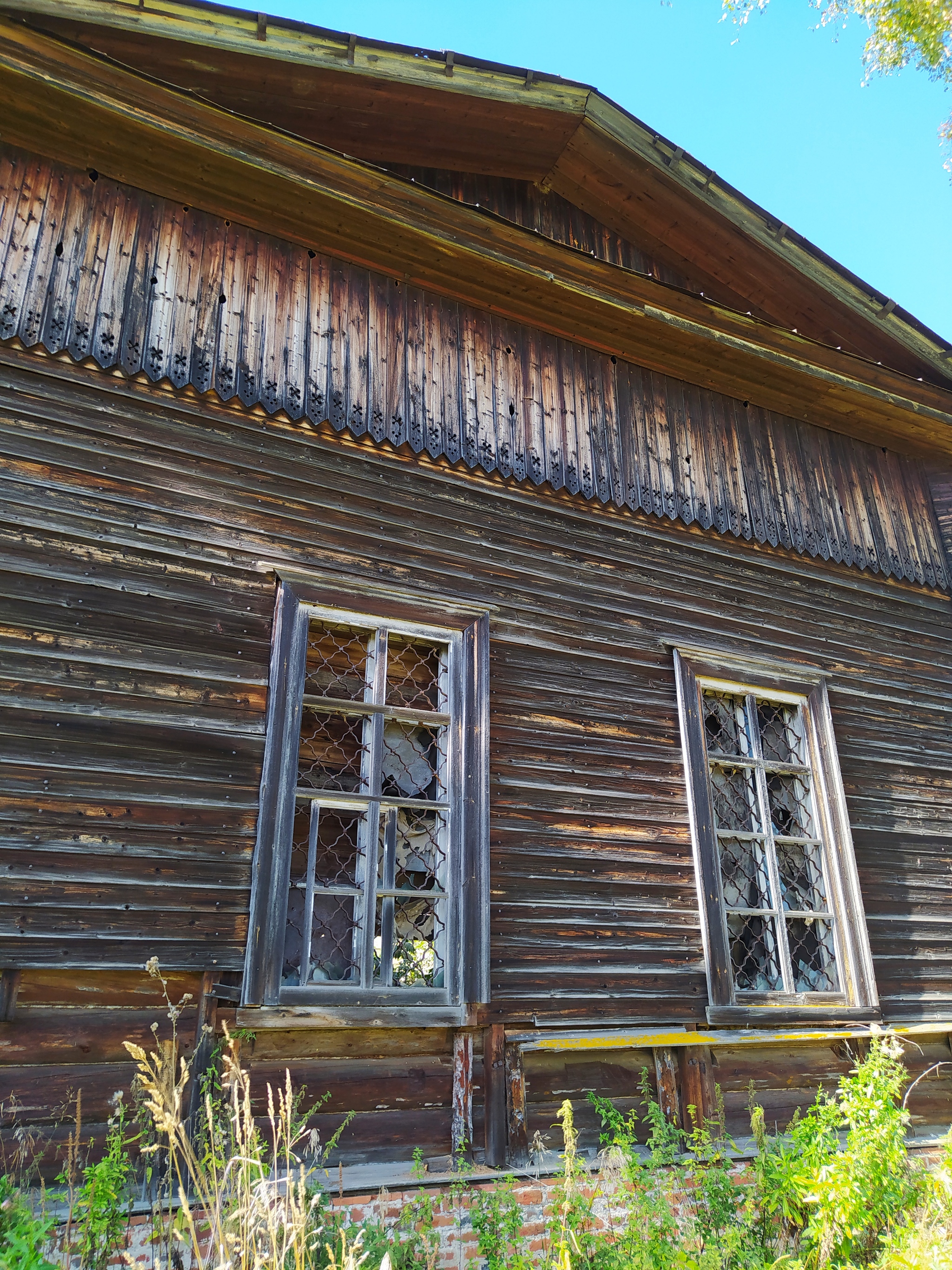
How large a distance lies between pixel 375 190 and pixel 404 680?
288 cm

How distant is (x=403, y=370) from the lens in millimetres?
5516

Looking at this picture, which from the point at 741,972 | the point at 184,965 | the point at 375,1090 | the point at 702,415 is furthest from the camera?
the point at 702,415

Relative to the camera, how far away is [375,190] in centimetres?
533

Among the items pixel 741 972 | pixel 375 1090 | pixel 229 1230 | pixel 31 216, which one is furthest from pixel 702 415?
pixel 229 1230

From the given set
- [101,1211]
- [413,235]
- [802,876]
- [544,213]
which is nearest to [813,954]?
[802,876]

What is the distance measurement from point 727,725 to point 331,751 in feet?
9.20

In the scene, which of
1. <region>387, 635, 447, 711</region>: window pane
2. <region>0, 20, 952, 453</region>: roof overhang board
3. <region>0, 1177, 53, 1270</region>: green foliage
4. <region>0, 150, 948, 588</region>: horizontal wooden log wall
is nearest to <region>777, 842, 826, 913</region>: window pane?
<region>0, 150, 948, 588</region>: horizontal wooden log wall

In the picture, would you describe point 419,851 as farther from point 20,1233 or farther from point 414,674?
point 20,1233

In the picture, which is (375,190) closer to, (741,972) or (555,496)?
(555,496)

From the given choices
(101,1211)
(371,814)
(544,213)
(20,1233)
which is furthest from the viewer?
(544,213)

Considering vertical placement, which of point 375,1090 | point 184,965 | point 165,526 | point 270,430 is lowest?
point 375,1090

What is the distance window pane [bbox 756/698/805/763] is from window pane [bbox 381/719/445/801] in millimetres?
2531

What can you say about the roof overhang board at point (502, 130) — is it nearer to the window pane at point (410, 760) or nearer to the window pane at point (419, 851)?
the window pane at point (410, 760)

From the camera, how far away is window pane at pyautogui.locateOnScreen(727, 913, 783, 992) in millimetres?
5742
